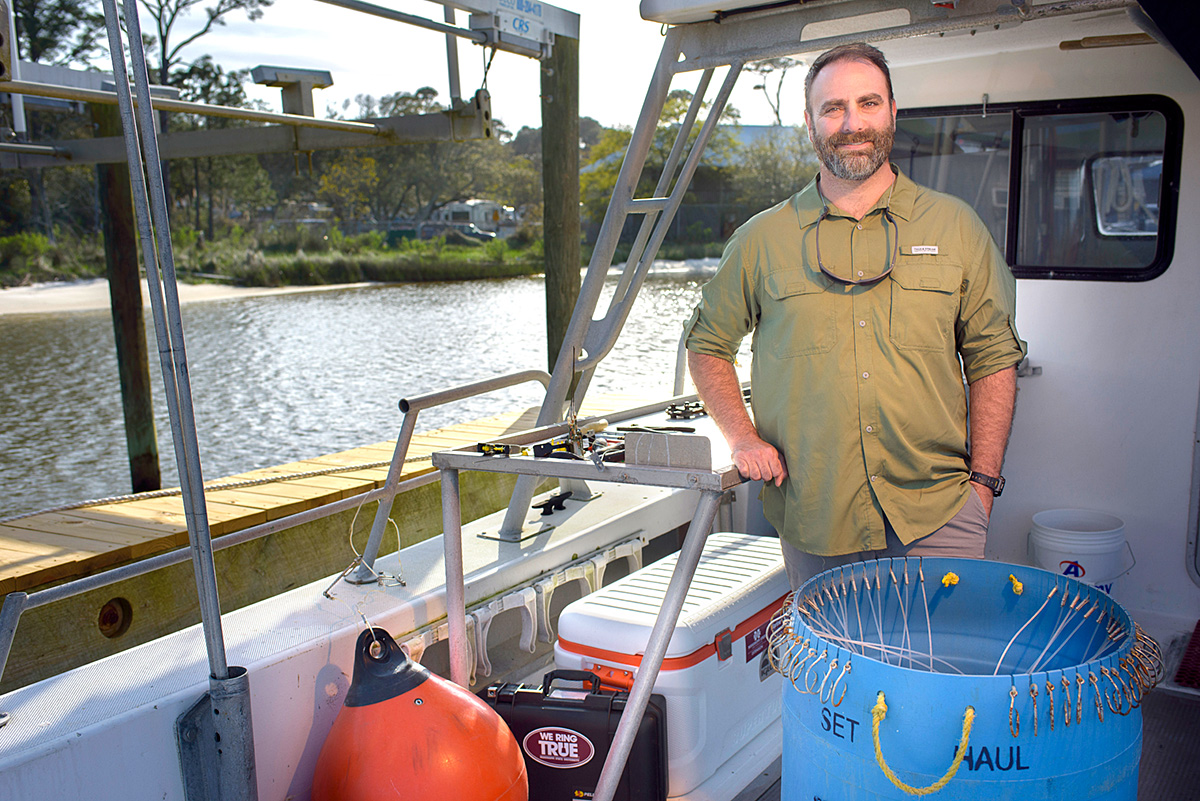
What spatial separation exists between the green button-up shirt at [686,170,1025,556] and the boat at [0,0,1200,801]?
0.72ft

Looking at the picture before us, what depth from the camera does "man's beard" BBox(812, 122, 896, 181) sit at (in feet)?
5.94

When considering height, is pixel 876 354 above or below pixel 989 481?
above

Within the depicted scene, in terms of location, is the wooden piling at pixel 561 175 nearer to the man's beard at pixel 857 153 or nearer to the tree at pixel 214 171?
the man's beard at pixel 857 153

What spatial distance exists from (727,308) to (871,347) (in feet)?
1.05

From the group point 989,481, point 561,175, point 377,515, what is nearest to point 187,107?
point 561,175

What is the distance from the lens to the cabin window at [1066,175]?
3.19m

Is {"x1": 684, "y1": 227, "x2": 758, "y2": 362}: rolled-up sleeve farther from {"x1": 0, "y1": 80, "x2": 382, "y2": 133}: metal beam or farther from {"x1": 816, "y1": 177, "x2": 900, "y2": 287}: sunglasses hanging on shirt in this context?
{"x1": 0, "y1": 80, "x2": 382, "y2": 133}: metal beam

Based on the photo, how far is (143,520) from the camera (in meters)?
3.93

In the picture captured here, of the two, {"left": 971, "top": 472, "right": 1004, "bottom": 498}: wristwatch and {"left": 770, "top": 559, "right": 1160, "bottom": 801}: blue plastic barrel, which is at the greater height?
{"left": 971, "top": 472, "right": 1004, "bottom": 498}: wristwatch

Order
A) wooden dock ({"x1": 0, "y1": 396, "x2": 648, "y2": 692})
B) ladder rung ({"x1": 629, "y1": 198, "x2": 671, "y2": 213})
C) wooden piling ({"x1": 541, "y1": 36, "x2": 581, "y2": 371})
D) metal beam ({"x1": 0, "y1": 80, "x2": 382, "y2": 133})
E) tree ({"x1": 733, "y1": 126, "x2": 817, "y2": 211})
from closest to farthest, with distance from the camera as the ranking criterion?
ladder rung ({"x1": 629, "y1": 198, "x2": 671, "y2": 213}) → wooden dock ({"x1": 0, "y1": 396, "x2": 648, "y2": 692}) → metal beam ({"x1": 0, "y1": 80, "x2": 382, "y2": 133}) → wooden piling ({"x1": 541, "y1": 36, "x2": 581, "y2": 371}) → tree ({"x1": 733, "y1": 126, "x2": 817, "y2": 211})

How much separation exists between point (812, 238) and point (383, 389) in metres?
10.7

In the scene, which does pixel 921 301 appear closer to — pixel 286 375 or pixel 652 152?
pixel 286 375

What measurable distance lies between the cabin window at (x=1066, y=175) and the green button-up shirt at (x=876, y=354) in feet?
5.41

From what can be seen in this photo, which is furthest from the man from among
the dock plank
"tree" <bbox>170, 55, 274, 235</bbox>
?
"tree" <bbox>170, 55, 274, 235</bbox>
